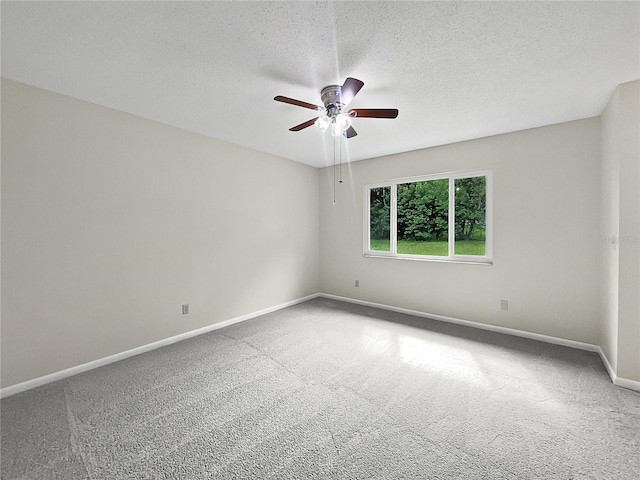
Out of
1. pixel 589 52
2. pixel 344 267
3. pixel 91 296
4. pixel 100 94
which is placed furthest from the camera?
pixel 344 267

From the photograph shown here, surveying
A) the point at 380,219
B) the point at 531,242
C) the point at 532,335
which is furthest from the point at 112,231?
the point at 532,335

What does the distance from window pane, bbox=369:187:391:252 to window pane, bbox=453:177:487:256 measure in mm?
1063

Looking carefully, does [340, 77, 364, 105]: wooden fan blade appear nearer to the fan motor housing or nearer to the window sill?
→ the fan motor housing

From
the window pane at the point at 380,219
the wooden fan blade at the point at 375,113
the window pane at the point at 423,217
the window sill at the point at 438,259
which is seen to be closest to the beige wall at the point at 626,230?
the window sill at the point at 438,259

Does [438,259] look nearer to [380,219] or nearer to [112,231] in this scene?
[380,219]

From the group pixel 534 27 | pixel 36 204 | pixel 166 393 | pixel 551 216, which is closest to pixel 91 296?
pixel 36 204

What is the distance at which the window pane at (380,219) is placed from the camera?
4.67 m

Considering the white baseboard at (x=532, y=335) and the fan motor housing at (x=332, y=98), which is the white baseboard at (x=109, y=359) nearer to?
the white baseboard at (x=532, y=335)

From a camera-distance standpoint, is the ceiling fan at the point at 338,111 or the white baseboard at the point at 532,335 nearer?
the ceiling fan at the point at 338,111

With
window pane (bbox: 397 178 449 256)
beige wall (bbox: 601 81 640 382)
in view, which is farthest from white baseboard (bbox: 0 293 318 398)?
beige wall (bbox: 601 81 640 382)

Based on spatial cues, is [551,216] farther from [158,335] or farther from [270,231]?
[158,335]

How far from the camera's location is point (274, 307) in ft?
14.8

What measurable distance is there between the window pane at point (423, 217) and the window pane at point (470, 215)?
0.54 ft

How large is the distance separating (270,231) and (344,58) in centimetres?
293
